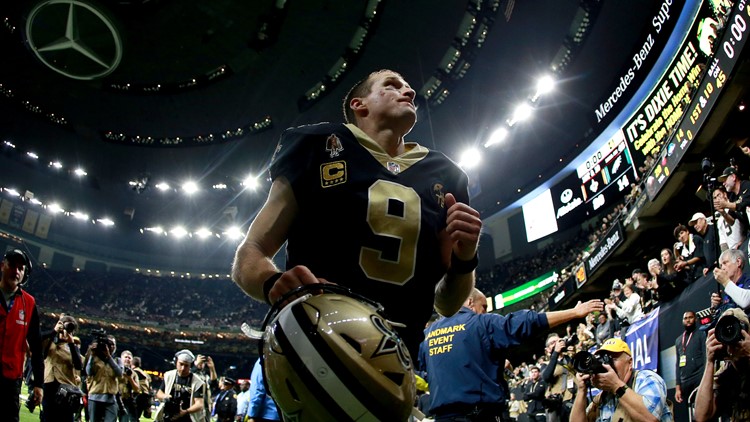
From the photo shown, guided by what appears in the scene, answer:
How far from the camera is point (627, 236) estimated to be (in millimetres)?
15891

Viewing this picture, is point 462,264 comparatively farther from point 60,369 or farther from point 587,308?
point 60,369

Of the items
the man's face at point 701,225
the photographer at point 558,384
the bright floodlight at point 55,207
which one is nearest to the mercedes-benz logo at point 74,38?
the bright floodlight at point 55,207

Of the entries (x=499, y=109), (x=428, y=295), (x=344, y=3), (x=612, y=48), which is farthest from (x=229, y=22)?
(x=428, y=295)

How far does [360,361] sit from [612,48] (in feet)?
78.9

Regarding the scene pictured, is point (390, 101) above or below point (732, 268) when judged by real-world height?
below

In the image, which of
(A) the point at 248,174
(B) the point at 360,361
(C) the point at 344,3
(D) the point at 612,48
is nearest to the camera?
(B) the point at 360,361

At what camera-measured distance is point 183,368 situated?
9008mm

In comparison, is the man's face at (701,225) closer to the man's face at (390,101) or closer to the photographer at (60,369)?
the man's face at (390,101)

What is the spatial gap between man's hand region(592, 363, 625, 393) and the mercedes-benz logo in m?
24.2

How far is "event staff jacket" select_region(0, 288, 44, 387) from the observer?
5.21 metres

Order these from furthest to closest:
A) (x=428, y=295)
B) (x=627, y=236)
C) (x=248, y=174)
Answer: (x=248, y=174) → (x=627, y=236) → (x=428, y=295)

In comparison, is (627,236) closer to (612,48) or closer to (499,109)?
(612,48)

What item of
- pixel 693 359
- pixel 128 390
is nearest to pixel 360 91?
pixel 693 359

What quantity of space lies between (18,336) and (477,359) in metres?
4.76
